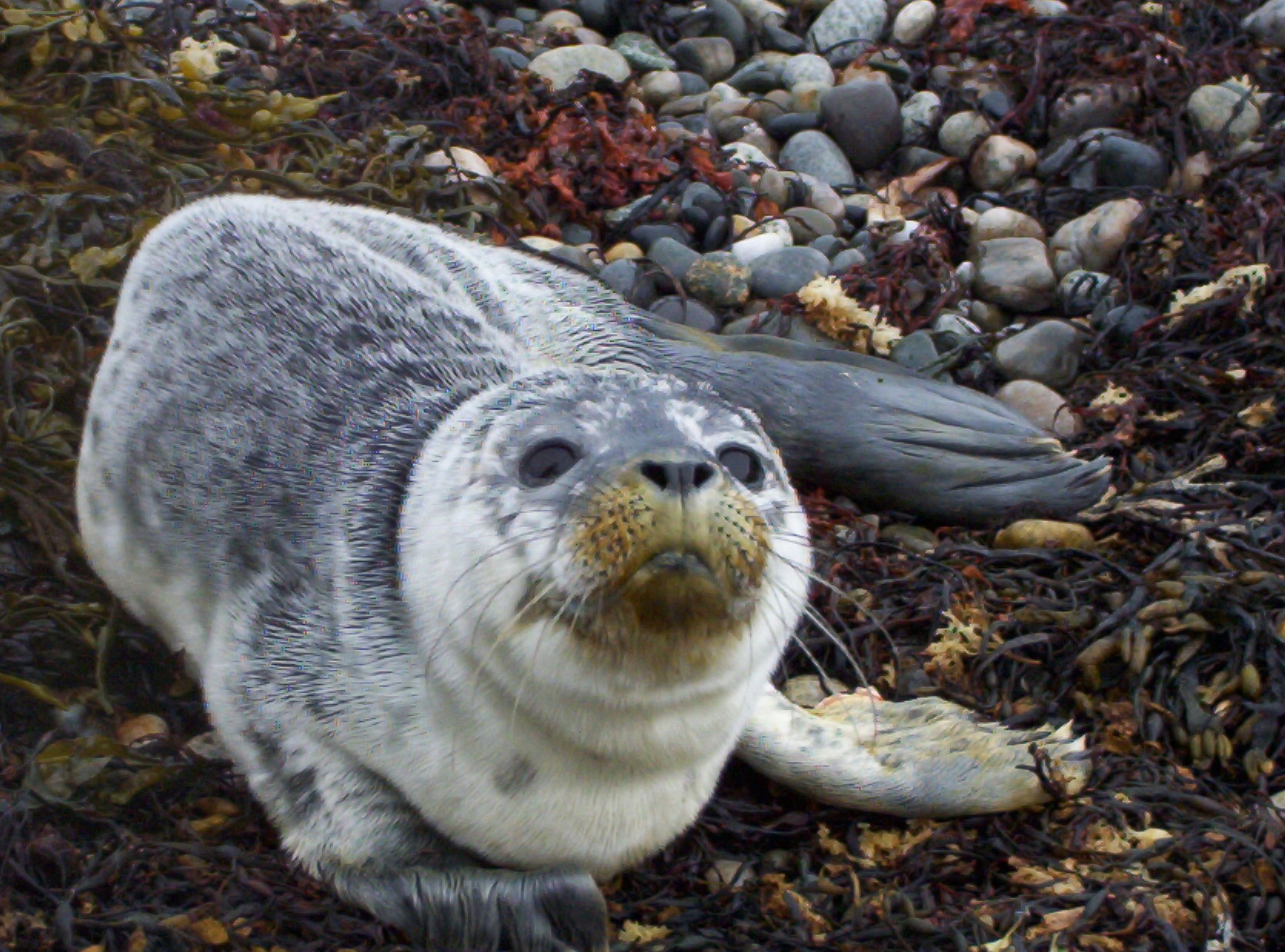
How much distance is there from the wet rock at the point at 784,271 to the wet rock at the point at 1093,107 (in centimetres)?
155

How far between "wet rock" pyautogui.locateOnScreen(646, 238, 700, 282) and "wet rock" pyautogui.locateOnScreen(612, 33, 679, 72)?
1687 millimetres

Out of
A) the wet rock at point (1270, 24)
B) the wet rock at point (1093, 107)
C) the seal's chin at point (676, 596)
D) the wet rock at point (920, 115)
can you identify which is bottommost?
the wet rock at point (920, 115)

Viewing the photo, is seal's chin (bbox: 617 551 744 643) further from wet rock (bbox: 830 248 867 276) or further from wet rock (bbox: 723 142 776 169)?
wet rock (bbox: 723 142 776 169)

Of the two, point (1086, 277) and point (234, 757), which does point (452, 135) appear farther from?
point (234, 757)

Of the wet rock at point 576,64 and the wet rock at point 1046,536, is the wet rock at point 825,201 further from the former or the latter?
the wet rock at point 1046,536

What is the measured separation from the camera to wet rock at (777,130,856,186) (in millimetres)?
6883

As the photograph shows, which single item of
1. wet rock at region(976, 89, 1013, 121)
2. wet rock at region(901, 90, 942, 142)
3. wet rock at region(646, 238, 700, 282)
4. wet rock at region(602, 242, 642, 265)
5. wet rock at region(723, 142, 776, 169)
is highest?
wet rock at region(976, 89, 1013, 121)

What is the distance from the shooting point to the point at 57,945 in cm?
313

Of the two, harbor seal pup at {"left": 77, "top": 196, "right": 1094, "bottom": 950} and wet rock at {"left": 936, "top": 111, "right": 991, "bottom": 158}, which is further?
wet rock at {"left": 936, "top": 111, "right": 991, "bottom": 158}

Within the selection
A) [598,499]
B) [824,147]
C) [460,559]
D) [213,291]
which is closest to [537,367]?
[213,291]

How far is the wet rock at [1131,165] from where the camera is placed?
6.42 meters

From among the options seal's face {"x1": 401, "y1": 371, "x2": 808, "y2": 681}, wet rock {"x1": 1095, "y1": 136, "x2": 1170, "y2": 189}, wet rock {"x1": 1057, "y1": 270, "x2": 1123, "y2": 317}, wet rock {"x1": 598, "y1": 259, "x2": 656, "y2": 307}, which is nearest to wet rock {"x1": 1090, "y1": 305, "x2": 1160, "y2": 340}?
wet rock {"x1": 1057, "y1": 270, "x2": 1123, "y2": 317}

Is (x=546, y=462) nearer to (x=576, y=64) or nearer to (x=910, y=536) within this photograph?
(x=910, y=536)

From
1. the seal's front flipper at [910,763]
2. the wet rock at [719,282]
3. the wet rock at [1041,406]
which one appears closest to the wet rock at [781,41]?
the wet rock at [719,282]
